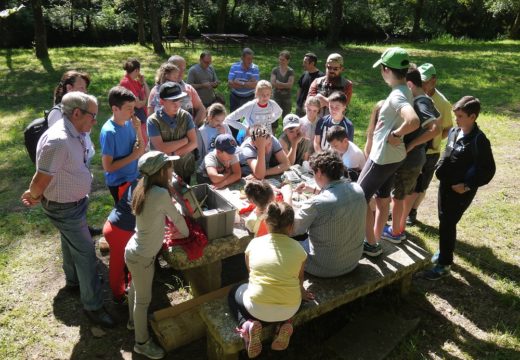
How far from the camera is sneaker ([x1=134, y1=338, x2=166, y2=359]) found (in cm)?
340

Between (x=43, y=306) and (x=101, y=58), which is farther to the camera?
(x=101, y=58)

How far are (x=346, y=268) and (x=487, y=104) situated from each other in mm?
9324

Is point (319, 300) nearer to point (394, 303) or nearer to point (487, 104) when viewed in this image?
point (394, 303)

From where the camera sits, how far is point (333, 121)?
16.8 ft

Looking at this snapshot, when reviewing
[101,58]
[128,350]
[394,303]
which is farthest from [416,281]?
[101,58]

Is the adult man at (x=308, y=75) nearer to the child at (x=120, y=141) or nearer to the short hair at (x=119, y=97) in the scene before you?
the child at (x=120, y=141)

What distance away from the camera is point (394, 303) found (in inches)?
159

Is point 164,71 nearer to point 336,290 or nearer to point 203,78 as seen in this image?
point 203,78

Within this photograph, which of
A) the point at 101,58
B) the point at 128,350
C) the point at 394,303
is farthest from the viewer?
the point at 101,58

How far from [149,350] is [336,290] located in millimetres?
1585

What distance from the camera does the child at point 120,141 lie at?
382 centimetres

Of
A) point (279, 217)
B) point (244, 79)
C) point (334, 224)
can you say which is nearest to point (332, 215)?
point (334, 224)

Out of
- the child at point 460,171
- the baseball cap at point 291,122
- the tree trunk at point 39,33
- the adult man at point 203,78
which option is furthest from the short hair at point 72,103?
the tree trunk at point 39,33

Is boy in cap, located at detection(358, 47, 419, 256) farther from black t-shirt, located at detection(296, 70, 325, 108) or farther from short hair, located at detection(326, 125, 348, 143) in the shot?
black t-shirt, located at detection(296, 70, 325, 108)
